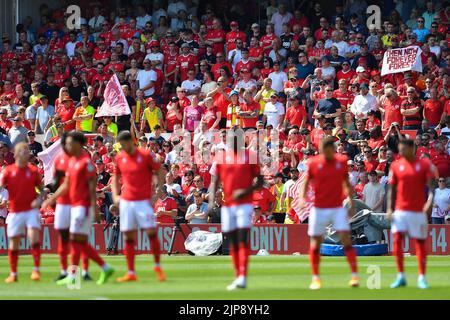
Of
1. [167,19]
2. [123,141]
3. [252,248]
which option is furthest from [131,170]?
[167,19]

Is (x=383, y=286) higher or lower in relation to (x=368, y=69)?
lower

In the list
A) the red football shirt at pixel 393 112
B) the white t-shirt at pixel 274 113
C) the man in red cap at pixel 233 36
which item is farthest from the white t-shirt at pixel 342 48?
the man in red cap at pixel 233 36

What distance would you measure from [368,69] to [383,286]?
14.0 m

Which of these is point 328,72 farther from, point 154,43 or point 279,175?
point 154,43

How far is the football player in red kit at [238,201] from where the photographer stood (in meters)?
16.5

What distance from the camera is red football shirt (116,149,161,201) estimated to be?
688 inches

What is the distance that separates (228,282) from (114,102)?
1419 cm

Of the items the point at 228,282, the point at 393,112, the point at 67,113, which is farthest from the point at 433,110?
the point at 228,282

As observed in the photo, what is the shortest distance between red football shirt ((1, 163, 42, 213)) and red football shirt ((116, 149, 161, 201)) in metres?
1.88

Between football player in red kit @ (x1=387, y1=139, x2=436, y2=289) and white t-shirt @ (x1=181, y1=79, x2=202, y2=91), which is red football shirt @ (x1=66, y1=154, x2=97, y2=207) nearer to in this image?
football player in red kit @ (x1=387, y1=139, x2=436, y2=289)

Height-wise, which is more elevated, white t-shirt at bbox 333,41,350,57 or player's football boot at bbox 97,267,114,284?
white t-shirt at bbox 333,41,350,57

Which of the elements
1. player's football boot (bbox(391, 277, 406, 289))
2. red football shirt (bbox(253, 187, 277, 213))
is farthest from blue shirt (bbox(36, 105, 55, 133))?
player's football boot (bbox(391, 277, 406, 289))

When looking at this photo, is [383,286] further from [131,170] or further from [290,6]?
[290,6]

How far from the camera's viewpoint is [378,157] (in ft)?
91.0
